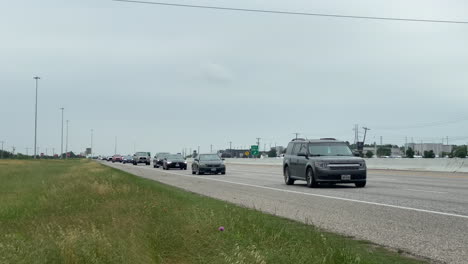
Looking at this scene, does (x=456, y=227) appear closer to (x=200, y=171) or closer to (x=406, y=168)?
(x=200, y=171)

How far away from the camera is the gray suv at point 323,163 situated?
71.8 ft

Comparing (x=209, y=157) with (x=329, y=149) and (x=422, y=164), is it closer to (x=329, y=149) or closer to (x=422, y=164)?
(x=422, y=164)

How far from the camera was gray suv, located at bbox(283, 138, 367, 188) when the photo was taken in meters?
21.9

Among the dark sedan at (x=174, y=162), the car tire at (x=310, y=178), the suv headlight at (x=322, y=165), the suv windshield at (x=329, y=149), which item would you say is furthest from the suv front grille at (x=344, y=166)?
the dark sedan at (x=174, y=162)

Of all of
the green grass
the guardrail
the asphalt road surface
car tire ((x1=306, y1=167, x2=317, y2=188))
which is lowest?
the asphalt road surface

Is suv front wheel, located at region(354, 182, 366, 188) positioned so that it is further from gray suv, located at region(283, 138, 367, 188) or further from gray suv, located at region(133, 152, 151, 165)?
gray suv, located at region(133, 152, 151, 165)

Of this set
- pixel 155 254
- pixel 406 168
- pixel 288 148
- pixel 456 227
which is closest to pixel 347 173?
pixel 288 148

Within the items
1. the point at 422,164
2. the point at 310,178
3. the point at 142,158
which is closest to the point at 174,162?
the point at 422,164

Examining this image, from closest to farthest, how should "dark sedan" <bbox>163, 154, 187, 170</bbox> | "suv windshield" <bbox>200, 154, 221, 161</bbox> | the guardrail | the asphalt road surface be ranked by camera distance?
the asphalt road surface < the guardrail < "suv windshield" <bbox>200, 154, 221, 161</bbox> < "dark sedan" <bbox>163, 154, 187, 170</bbox>

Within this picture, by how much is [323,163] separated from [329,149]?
1515 millimetres

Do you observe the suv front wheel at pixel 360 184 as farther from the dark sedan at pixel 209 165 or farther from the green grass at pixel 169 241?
the dark sedan at pixel 209 165

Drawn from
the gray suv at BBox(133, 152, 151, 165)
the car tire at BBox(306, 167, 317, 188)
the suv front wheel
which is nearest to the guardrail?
the suv front wheel

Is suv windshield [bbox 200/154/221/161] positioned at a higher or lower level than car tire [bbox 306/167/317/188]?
higher

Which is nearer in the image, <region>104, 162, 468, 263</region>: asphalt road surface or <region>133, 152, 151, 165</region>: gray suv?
<region>104, 162, 468, 263</region>: asphalt road surface
